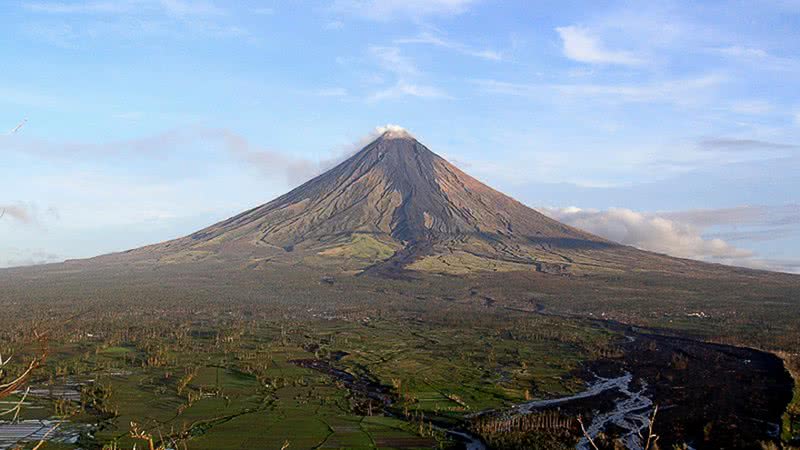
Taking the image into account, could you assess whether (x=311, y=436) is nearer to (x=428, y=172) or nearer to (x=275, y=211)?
(x=275, y=211)

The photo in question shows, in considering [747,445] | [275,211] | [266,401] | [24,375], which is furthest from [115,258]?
[24,375]

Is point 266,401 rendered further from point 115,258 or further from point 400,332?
point 115,258

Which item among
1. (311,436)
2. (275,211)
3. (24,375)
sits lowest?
(311,436)

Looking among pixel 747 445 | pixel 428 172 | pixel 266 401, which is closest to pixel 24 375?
pixel 747 445

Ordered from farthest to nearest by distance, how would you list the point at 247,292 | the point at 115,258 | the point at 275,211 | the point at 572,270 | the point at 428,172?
the point at 428,172, the point at 275,211, the point at 115,258, the point at 572,270, the point at 247,292

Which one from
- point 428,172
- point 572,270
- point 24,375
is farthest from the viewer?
point 428,172

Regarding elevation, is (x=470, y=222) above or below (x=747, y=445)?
above

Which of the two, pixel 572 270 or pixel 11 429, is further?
pixel 572 270
